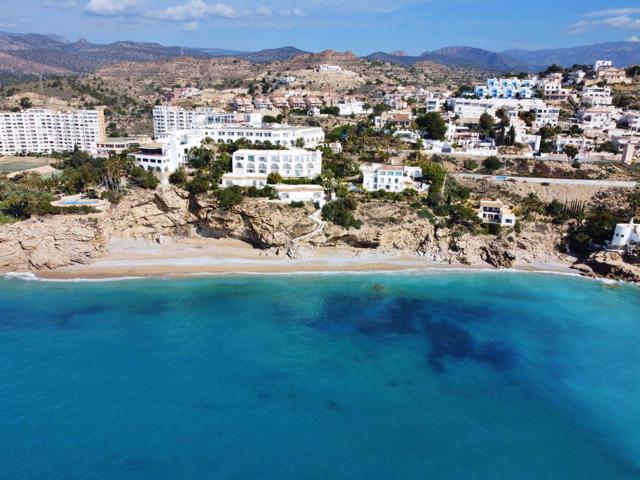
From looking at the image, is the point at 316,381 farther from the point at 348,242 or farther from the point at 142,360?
the point at 348,242

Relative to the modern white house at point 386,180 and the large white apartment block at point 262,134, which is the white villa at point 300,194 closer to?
the modern white house at point 386,180

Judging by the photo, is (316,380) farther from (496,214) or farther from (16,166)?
(16,166)

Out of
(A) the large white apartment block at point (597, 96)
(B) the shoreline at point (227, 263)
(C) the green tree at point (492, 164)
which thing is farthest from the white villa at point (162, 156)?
(A) the large white apartment block at point (597, 96)

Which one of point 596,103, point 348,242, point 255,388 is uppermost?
point 596,103

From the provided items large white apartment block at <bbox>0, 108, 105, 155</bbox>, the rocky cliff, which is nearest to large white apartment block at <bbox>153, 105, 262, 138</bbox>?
large white apartment block at <bbox>0, 108, 105, 155</bbox>

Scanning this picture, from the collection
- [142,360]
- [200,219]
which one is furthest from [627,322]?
[200,219]

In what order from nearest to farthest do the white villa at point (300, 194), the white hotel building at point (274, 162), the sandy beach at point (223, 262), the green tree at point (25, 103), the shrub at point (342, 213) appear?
the sandy beach at point (223, 262) → the shrub at point (342, 213) → the white villa at point (300, 194) → the white hotel building at point (274, 162) → the green tree at point (25, 103)

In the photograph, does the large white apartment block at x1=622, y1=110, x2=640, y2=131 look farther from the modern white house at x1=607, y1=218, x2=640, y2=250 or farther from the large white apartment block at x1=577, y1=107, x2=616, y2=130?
the modern white house at x1=607, y1=218, x2=640, y2=250
